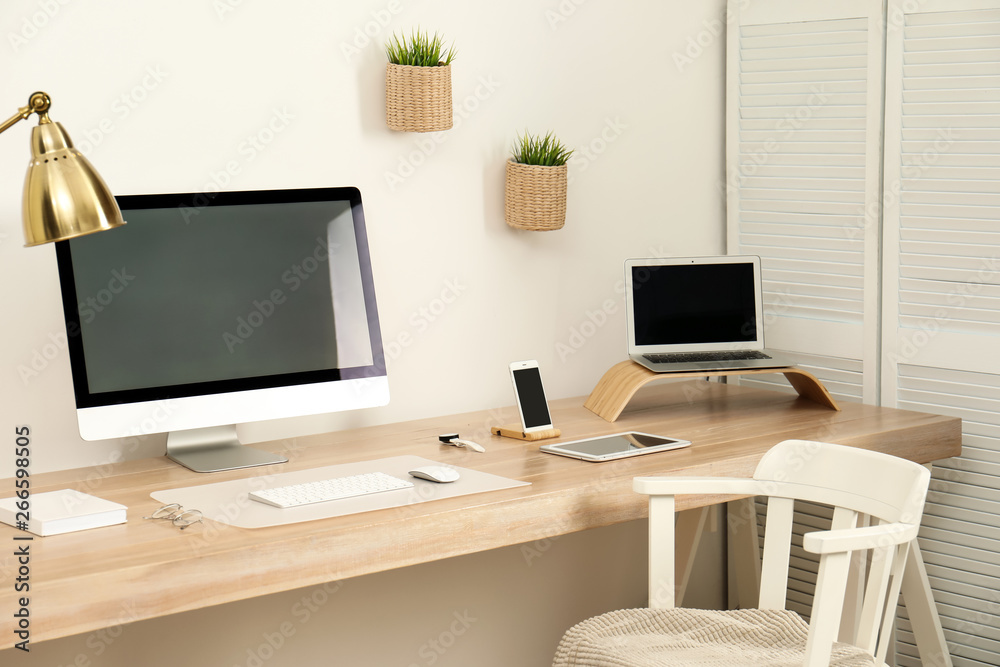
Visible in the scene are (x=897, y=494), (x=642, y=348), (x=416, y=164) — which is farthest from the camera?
(x=642, y=348)

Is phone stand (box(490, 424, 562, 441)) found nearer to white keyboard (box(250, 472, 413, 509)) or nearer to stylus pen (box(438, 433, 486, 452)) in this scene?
stylus pen (box(438, 433, 486, 452))

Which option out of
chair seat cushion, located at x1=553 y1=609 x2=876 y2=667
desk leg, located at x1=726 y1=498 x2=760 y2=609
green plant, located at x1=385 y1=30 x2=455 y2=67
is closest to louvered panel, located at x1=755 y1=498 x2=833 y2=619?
desk leg, located at x1=726 y1=498 x2=760 y2=609

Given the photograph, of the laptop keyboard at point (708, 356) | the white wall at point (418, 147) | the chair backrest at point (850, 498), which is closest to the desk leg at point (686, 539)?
the white wall at point (418, 147)

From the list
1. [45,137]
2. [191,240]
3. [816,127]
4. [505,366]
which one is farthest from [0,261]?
[816,127]

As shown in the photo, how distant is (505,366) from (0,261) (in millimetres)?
1209

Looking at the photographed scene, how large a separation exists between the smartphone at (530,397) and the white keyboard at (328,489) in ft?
1.44

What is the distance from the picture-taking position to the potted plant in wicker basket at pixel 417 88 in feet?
7.32

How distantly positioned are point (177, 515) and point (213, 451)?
410 mm

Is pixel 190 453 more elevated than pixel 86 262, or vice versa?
pixel 86 262

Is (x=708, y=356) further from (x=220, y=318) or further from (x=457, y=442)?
(x=220, y=318)

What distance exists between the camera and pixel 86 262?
1.79 m

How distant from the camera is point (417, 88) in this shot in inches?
88.0

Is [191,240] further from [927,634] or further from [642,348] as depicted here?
[927,634]

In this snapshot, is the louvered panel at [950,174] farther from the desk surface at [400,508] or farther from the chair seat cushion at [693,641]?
the chair seat cushion at [693,641]
